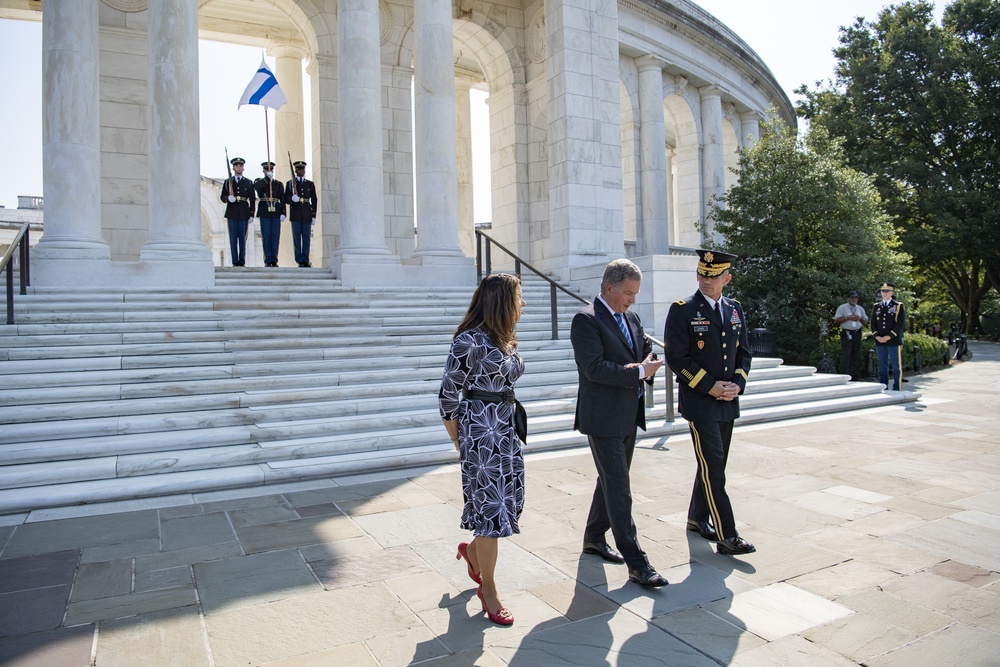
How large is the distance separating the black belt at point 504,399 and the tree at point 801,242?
47.5 ft

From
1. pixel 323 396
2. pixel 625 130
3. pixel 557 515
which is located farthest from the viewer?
pixel 625 130

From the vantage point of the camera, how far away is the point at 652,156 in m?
25.9

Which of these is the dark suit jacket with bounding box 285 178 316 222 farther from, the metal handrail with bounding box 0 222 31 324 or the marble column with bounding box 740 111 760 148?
the marble column with bounding box 740 111 760 148

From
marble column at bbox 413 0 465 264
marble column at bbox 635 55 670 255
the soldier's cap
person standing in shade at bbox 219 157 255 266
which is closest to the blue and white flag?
person standing in shade at bbox 219 157 255 266

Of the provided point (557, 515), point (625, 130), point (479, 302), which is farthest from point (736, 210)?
point (479, 302)

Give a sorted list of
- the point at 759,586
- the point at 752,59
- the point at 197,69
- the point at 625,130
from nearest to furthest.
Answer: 1. the point at 759,586
2. the point at 197,69
3. the point at 625,130
4. the point at 752,59

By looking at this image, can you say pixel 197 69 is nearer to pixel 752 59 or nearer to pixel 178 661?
pixel 178 661

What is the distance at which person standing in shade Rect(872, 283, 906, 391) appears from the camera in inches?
522

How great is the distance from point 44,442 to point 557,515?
18.2 ft

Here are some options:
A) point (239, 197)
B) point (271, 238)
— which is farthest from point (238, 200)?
point (271, 238)

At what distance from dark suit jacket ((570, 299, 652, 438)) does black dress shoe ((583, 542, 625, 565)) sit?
0.89 metres

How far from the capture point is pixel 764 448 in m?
8.55

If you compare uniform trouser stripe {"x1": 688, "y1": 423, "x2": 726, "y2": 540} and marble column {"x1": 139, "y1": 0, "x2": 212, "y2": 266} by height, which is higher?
marble column {"x1": 139, "y1": 0, "x2": 212, "y2": 266}

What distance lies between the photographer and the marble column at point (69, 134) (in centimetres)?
1234
